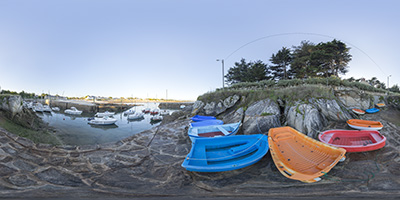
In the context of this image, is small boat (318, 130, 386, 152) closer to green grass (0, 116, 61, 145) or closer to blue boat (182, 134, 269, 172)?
blue boat (182, 134, 269, 172)

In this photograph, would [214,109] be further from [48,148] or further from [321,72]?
[321,72]

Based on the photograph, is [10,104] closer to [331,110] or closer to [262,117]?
[262,117]

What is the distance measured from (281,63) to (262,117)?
2010cm

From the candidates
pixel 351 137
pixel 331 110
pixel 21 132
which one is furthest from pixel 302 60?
pixel 21 132

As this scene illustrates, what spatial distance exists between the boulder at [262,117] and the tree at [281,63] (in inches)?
709

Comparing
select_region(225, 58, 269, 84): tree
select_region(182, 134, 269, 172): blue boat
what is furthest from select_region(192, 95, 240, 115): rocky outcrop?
select_region(225, 58, 269, 84): tree

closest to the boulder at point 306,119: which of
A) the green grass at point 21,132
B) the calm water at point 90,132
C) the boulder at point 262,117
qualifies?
the boulder at point 262,117

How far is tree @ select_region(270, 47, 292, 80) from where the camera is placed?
24.0 metres

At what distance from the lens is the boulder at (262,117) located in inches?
330

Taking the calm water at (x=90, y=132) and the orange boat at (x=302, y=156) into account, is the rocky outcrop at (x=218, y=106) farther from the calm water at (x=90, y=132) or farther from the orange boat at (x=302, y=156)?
the calm water at (x=90, y=132)

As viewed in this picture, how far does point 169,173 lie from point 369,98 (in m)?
16.9

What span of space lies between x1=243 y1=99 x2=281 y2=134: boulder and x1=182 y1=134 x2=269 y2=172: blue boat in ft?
8.18

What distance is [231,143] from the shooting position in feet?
19.8

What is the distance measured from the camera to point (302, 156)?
4.84 m
